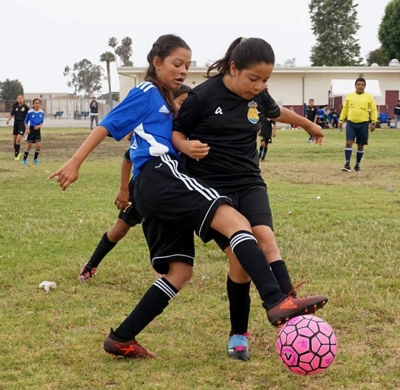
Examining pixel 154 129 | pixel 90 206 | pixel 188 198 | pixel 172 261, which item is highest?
pixel 154 129

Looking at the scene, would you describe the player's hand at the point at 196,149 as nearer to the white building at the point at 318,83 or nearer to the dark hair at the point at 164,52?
the dark hair at the point at 164,52

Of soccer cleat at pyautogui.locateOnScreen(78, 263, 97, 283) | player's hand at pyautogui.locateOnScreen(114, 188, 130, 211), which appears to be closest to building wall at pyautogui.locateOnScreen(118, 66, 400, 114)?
soccer cleat at pyautogui.locateOnScreen(78, 263, 97, 283)

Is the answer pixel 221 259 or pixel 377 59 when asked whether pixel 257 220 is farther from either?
pixel 377 59

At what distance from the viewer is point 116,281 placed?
6133mm

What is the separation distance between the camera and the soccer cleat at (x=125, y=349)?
13.8ft

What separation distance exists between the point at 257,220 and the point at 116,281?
2307 mm

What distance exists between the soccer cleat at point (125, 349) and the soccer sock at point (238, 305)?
1.74ft

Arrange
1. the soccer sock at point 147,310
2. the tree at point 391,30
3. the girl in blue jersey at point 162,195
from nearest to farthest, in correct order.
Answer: the girl in blue jersey at point 162,195
the soccer sock at point 147,310
the tree at point 391,30

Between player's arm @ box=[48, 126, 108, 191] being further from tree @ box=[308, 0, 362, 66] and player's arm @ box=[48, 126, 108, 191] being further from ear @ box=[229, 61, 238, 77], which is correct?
tree @ box=[308, 0, 362, 66]

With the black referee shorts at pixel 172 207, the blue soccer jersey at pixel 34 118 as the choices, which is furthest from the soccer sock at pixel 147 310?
the blue soccer jersey at pixel 34 118

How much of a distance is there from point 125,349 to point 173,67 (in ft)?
5.52

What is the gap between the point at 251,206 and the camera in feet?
13.7

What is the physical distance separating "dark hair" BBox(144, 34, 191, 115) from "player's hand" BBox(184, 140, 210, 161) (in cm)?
35

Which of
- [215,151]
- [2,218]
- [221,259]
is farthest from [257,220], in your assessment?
[2,218]
